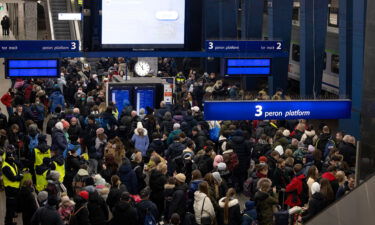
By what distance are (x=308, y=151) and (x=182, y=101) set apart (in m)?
7.94

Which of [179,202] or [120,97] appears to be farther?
[120,97]

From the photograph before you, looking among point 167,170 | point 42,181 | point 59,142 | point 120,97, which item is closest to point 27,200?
point 42,181

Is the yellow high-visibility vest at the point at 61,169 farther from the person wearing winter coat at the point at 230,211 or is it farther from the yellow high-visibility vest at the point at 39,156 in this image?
the person wearing winter coat at the point at 230,211

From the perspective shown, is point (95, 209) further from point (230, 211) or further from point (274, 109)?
point (274, 109)

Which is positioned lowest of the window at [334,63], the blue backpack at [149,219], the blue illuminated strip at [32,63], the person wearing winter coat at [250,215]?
the blue backpack at [149,219]

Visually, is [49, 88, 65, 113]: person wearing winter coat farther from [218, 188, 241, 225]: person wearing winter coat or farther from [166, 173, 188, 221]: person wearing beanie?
[218, 188, 241, 225]: person wearing winter coat

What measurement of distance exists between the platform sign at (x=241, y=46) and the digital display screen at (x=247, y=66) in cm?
27

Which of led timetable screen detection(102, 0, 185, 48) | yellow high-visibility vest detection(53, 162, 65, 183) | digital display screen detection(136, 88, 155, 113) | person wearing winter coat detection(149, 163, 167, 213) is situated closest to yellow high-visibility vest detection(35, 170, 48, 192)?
yellow high-visibility vest detection(53, 162, 65, 183)

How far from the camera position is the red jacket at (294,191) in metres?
16.0

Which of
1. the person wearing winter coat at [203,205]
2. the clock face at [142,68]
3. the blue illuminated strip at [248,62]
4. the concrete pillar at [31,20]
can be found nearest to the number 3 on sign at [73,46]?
the blue illuminated strip at [248,62]

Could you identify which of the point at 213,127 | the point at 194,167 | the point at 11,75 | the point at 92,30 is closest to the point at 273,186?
the point at 194,167

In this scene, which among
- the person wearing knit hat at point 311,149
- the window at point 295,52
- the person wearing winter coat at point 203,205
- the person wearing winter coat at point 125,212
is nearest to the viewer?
the person wearing winter coat at point 125,212

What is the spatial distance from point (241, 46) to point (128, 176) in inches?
285

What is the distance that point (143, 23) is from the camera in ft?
71.6
